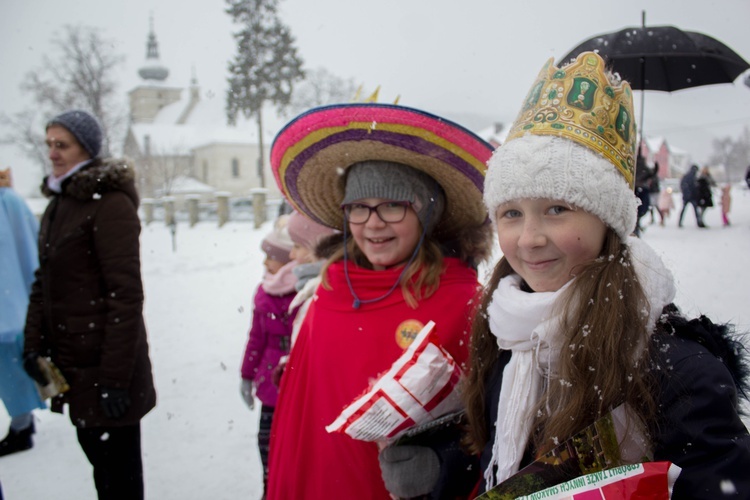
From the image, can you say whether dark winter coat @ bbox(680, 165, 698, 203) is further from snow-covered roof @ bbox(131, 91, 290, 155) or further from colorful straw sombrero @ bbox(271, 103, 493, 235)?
snow-covered roof @ bbox(131, 91, 290, 155)

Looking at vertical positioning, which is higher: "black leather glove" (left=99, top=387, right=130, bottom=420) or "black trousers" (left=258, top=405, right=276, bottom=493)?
"black leather glove" (left=99, top=387, right=130, bottom=420)

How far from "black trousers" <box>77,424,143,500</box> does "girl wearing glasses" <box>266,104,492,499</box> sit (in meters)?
0.95

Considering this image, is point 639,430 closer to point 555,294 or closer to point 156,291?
point 555,294

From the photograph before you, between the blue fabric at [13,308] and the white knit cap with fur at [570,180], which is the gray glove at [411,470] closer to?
the white knit cap with fur at [570,180]

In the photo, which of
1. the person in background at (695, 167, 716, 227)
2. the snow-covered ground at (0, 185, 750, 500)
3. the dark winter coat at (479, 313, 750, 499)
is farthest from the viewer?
the person in background at (695, 167, 716, 227)

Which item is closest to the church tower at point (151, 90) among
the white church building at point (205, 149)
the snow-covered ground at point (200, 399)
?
the white church building at point (205, 149)

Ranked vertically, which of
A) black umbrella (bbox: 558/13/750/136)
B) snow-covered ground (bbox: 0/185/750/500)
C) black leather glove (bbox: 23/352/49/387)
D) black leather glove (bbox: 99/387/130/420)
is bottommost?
snow-covered ground (bbox: 0/185/750/500)

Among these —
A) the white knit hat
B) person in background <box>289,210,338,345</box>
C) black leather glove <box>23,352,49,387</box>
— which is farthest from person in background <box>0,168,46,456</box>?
the white knit hat

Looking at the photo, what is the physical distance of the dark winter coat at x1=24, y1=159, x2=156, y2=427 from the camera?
8.38ft

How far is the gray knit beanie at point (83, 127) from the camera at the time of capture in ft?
8.95

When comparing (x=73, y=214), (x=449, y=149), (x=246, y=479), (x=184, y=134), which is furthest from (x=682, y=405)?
(x=184, y=134)

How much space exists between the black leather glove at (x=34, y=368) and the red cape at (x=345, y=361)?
1393 mm

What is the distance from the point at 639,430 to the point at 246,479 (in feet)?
10.1

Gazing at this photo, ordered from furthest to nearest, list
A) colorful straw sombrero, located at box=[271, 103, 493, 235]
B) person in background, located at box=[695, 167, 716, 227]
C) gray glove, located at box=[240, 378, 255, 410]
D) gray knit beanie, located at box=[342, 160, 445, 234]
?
1. person in background, located at box=[695, 167, 716, 227]
2. gray glove, located at box=[240, 378, 255, 410]
3. gray knit beanie, located at box=[342, 160, 445, 234]
4. colorful straw sombrero, located at box=[271, 103, 493, 235]
